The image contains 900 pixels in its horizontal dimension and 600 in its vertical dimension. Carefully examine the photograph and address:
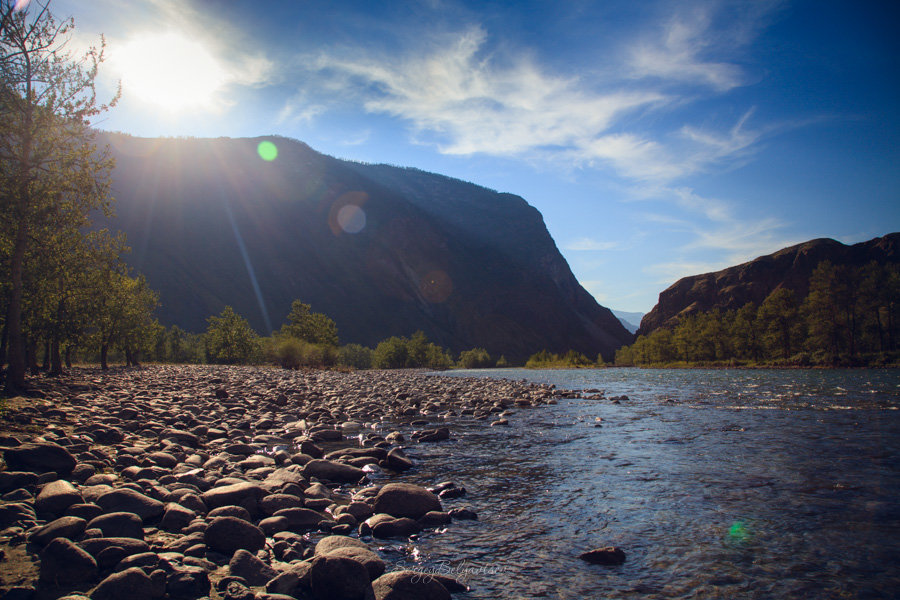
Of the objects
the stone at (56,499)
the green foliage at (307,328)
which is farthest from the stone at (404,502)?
the green foliage at (307,328)

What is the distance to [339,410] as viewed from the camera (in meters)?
15.3

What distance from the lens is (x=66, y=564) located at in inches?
133

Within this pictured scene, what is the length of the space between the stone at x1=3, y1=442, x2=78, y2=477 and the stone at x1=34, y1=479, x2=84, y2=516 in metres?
1.18

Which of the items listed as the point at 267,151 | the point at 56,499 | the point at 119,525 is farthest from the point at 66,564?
the point at 267,151

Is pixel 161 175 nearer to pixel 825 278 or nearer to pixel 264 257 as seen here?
pixel 264 257

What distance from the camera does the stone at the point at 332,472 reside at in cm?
732

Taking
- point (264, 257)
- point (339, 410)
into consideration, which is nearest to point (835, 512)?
point (339, 410)

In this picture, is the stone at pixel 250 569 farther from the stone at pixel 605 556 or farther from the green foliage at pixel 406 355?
the green foliage at pixel 406 355

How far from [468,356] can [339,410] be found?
388 ft

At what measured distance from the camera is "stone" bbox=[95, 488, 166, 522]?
4.64 metres

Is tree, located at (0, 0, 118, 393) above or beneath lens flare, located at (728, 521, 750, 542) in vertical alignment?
above

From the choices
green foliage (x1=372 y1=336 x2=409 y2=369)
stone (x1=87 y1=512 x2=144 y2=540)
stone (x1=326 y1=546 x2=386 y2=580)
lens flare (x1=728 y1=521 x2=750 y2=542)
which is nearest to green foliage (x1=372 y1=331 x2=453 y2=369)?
green foliage (x1=372 y1=336 x2=409 y2=369)

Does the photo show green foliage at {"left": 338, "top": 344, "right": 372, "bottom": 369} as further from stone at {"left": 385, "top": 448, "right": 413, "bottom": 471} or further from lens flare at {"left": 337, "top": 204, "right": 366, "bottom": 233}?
stone at {"left": 385, "top": 448, "right": 413, "bottom": 471}

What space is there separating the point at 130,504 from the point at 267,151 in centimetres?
20945
